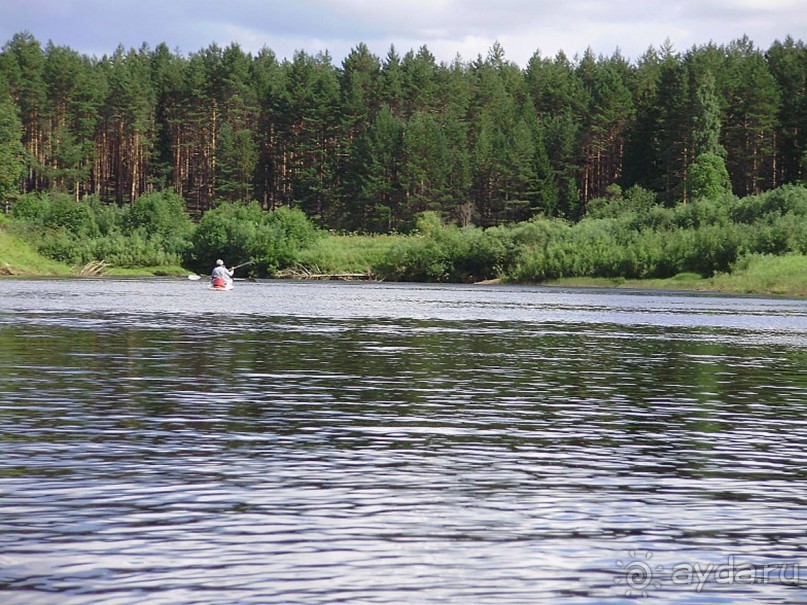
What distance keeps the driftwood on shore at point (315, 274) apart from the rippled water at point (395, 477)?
10865cm

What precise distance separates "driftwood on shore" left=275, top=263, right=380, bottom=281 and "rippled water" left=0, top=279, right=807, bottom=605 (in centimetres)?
10865

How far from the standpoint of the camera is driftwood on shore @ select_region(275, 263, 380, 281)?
488 ft

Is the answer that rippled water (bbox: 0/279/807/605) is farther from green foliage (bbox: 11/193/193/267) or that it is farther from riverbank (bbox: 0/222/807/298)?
green foliage (bbox: 11/193/193/267)

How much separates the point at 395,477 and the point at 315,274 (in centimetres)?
13319

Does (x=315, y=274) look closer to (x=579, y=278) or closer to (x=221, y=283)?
(x=579, y=278)

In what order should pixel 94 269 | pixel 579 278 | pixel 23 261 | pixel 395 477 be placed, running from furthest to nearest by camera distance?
pixel 94 269 → pixel 579 278 → pixel 23 261 → pixel 395 477

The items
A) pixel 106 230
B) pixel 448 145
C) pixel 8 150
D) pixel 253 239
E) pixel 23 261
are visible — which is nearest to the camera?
pixel 23 261

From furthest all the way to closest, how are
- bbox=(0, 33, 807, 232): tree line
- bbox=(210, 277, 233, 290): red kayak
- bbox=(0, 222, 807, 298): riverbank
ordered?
Answer: bbox=(0, 33, 807, 232): tree line < bbox=(0, 222, 807, 298): riverbank < bbox=(210, 277, 233, 290): red kayak

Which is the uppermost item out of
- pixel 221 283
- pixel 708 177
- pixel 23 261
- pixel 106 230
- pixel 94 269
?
pixel 708 177

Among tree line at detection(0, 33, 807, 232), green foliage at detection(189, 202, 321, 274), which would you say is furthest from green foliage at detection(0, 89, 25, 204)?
green foliage at detection(189, 202, 321, 274)

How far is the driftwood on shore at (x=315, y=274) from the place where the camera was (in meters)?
149

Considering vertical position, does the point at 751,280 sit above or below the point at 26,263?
below

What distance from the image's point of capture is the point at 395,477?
17.0m

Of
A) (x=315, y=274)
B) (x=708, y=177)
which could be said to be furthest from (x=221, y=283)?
(x=708, y=177)
